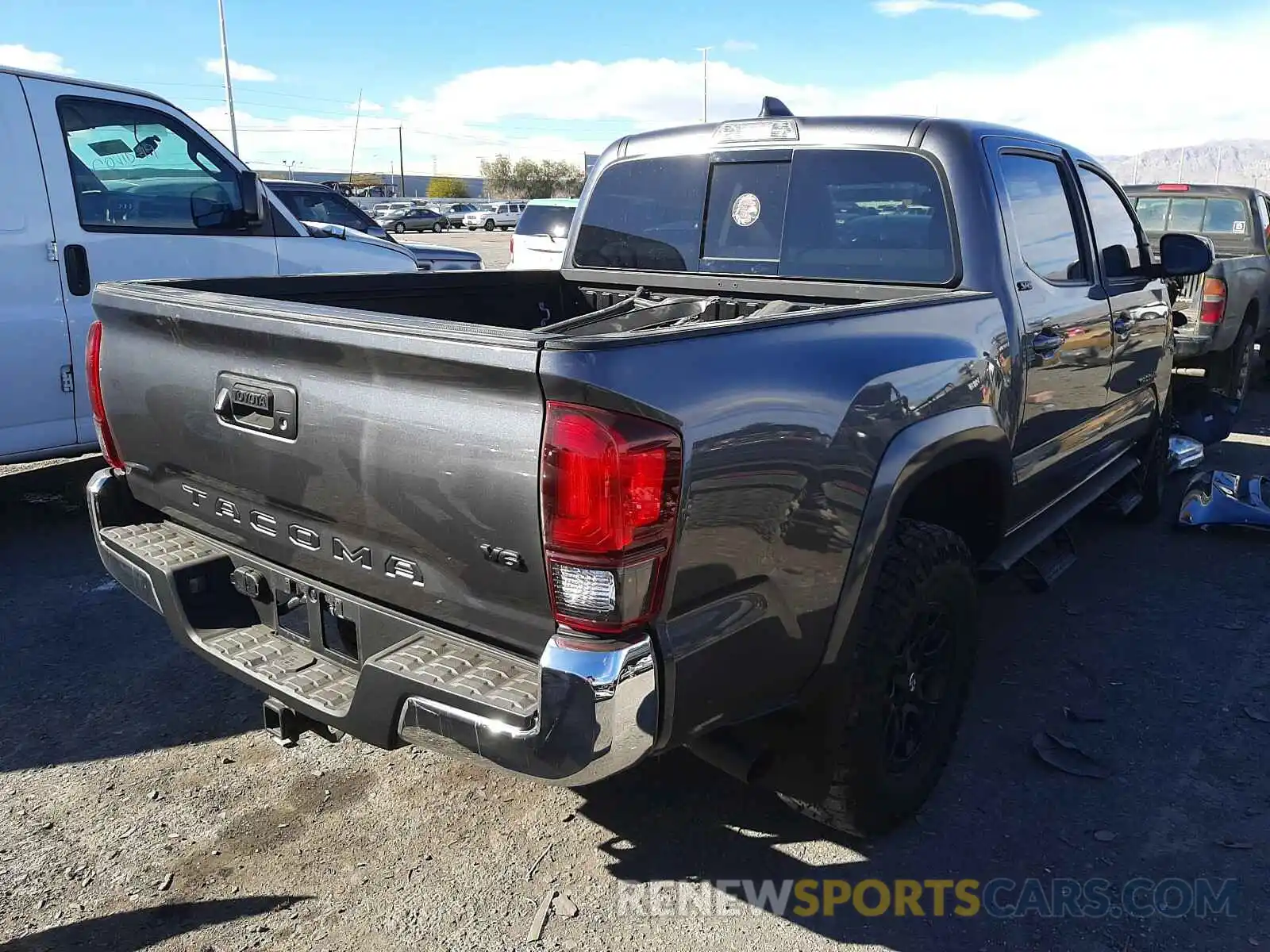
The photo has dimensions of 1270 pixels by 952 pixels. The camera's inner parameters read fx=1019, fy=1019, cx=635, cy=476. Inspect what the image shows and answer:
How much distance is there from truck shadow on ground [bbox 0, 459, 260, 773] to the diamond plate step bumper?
29.4 inches

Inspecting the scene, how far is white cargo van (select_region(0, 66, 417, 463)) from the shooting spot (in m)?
4.80

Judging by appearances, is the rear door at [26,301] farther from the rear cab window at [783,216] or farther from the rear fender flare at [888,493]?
the rear fender flare at [888,493]

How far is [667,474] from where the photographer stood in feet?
6.42

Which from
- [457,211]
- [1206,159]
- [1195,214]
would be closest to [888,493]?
[1195,214]

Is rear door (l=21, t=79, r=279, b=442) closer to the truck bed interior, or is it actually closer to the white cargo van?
the white cargo van

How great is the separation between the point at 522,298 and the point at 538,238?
24.7 feet

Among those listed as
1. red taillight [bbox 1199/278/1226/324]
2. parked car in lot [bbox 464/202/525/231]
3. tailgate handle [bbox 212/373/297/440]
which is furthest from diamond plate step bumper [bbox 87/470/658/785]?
parked car in lot [bbox 464/202/525/231]

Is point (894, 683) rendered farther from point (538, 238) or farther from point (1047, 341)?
point (538, 238)

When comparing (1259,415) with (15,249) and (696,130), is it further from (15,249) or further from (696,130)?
(15,249)

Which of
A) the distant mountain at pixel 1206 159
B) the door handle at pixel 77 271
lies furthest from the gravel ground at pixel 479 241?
the distant mountain at pixel 1206 159

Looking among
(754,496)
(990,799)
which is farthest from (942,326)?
(990,799)

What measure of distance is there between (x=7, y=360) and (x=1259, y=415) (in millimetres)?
9242

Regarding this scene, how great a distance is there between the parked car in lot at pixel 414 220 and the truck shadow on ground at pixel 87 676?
43618mm

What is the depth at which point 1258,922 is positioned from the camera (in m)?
2.53
